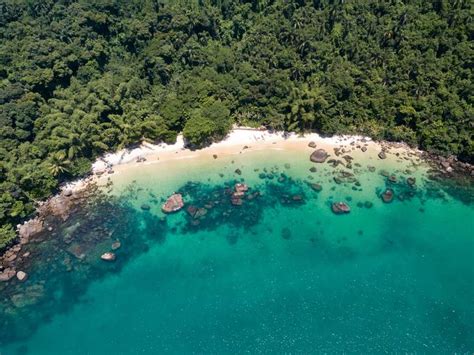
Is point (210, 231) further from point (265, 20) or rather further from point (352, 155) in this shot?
point (265, 20)

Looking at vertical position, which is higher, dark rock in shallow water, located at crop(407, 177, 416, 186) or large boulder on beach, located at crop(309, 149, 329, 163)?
large boulder on beach, located at crop(309, 149, 329, 163)

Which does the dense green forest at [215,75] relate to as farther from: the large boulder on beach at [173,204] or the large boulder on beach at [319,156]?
the large boulder on beach at [173,204]

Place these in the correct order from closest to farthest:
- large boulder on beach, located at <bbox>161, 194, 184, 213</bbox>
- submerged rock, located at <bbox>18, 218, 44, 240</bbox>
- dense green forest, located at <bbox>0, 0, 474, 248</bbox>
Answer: submerged rock, located at <bbox>18, 218, 44, 240</bbox>
large boulder on beach, located at <bbox>161, 194, 184, 213</bbox>
dense green forest, located at <bbox>0, 0, 474, 248</bbox>

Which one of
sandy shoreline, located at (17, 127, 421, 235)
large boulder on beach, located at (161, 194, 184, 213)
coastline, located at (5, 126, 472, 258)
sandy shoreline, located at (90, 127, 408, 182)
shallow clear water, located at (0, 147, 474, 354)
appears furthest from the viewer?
sandy shoreline, located at (90, 127, 408, 182)

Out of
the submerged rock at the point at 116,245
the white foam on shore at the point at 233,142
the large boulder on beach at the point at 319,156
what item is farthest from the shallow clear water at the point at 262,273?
the white foam on shore at the point at 233,142

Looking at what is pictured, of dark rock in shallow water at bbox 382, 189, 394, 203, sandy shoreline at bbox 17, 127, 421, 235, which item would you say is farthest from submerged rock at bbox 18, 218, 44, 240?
dark rock in shallow water at bbox 382, 189, 394, 203

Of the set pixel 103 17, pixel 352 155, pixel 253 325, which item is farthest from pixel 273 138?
pixel 103 17

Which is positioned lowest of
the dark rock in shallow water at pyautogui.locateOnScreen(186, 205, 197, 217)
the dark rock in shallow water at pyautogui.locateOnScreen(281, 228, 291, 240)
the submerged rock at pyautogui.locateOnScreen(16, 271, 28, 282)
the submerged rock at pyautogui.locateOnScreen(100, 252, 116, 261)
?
the submerged rock at pyautogui.locateOnScreen(16, 271, 28, 282)

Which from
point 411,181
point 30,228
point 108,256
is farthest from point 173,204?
point 411,181

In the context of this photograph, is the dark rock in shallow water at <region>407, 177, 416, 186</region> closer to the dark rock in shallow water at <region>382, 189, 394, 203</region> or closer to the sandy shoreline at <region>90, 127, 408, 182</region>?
the dark rock in shallow water at <region>382, 189, 394, 203</region>
